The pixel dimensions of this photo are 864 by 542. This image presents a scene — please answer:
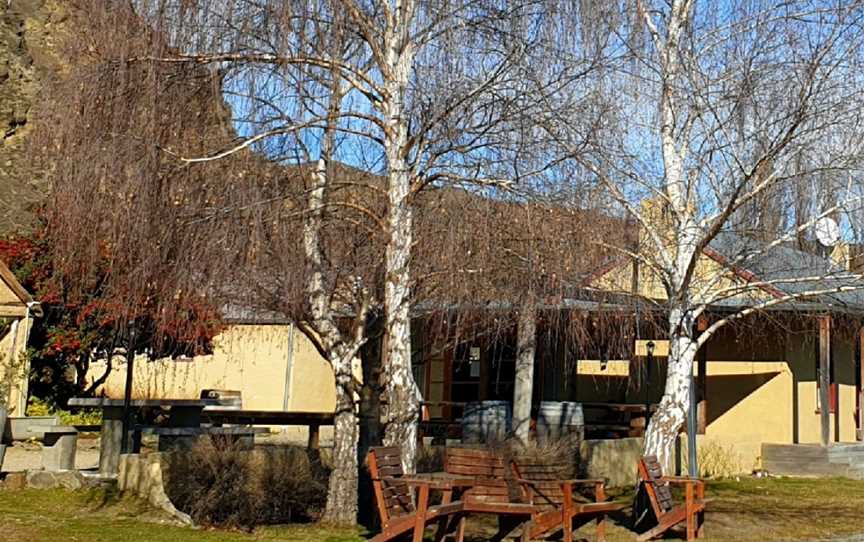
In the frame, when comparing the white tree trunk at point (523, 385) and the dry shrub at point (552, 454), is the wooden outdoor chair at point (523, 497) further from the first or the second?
the white tree trunk at point (523, 385)

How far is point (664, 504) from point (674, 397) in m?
1.48

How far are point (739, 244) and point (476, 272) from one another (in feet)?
14.1

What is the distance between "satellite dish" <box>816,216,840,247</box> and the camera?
12297mm

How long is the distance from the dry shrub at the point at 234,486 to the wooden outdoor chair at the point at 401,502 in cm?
295

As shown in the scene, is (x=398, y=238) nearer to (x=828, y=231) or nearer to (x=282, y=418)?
(x=828, y=231)

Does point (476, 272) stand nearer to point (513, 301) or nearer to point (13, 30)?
point (513, 301)

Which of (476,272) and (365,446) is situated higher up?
(476,272)

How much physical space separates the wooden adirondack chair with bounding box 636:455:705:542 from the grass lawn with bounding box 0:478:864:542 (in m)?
0.50

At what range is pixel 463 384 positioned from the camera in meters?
26.2

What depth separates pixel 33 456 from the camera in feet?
56.5

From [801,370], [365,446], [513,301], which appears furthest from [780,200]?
[801,370]

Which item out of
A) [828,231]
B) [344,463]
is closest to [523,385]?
[344,463]

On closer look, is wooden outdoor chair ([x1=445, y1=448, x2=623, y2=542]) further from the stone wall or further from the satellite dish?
the stone wall

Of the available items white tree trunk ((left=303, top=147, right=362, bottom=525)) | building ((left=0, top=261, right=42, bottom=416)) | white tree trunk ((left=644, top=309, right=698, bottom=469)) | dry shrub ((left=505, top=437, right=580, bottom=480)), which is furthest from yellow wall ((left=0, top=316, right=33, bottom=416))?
white tree trunk ((left=644, top=309, right=698, bottom=469))
